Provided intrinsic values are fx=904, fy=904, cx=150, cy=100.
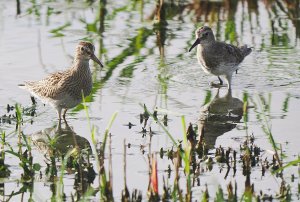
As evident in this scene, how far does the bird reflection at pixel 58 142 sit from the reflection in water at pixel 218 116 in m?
1.38

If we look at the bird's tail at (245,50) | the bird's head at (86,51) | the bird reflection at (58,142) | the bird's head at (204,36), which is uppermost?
the bird's head at (86,51)

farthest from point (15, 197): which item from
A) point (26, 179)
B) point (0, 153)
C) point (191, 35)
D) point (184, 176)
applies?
point (191, 35)

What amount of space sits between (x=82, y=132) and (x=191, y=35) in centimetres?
525

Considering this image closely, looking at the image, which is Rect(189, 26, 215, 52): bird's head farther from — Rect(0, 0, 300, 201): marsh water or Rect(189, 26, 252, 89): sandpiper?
Rect(0, 0, 300, 201): marsh water

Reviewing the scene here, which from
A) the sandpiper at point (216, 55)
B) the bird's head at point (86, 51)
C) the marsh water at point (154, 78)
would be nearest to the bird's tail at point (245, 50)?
the sandpiper at point (216, 55)

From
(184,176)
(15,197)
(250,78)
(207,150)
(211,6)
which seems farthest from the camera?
(211,6)

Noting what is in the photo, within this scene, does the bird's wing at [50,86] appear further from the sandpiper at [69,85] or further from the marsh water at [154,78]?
the marsh water at [154,78]

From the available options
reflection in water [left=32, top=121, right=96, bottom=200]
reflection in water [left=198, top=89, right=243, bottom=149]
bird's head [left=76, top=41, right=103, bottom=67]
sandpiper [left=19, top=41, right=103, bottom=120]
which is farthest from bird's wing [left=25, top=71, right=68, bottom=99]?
reflection in water [left=198, top=89, right=243, bottom=149]

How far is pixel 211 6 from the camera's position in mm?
17453

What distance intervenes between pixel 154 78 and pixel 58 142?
296 cm

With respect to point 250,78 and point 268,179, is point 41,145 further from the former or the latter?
point 250,78

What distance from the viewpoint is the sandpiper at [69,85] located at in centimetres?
1105

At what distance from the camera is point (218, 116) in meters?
11.4

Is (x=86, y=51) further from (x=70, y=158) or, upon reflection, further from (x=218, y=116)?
(x=70, y=158)
